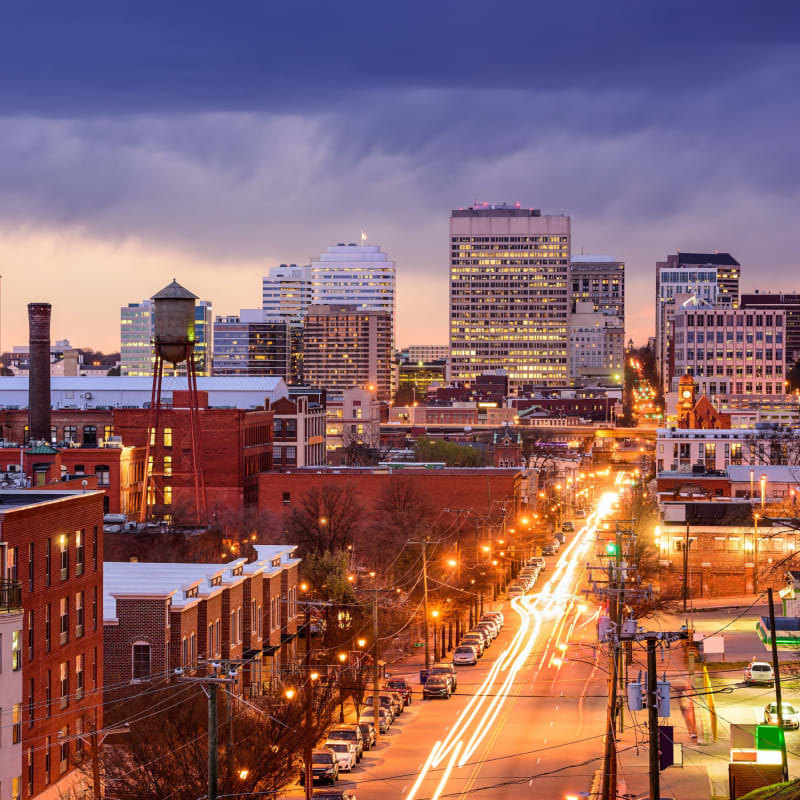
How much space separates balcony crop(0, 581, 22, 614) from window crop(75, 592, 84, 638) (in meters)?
6.13

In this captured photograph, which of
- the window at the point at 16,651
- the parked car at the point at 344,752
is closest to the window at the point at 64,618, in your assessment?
the window at the point at 16,651

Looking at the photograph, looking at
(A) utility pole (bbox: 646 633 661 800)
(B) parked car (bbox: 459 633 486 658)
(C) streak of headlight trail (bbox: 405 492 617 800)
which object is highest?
(A) utility pole (bbox: 646 633 661 800)

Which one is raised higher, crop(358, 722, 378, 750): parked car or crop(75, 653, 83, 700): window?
crop(75, 653, 83, 700): window

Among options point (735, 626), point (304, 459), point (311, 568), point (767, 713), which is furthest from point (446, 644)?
point (304, 459)

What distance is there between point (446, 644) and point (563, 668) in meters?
11.6

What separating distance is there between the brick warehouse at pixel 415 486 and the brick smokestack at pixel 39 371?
1879 cm

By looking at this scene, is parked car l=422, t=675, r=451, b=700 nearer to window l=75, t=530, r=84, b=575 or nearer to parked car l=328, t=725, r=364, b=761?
parked car l=328, t=725, r=364, b=761

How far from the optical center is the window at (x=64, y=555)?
46.4 metres

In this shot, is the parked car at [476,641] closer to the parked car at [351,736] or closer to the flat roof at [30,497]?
the parked car at [351,736]

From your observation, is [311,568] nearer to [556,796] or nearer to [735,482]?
[556,796]

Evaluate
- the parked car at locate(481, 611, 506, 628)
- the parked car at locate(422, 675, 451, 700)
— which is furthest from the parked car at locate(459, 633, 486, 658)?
the parked car at locate(422, 675, 451, 700)

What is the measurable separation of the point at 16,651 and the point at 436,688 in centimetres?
2661

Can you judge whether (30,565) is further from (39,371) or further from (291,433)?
(291,433)

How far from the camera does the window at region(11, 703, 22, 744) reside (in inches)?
1591
